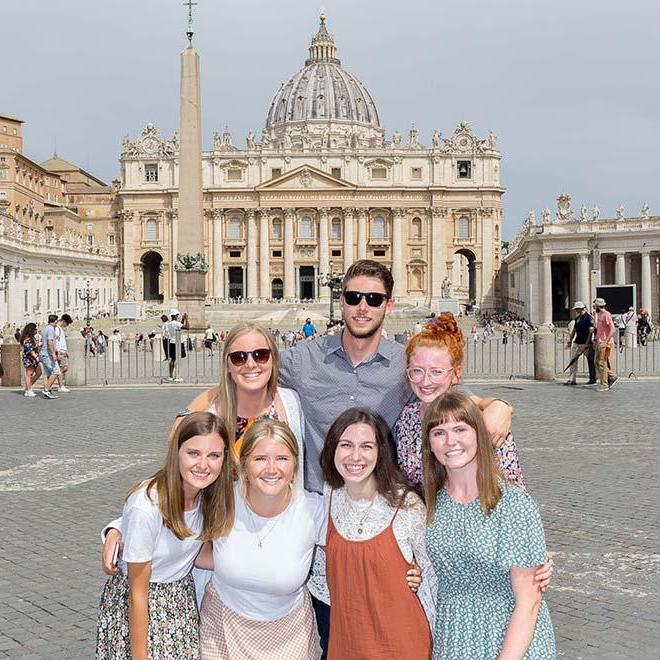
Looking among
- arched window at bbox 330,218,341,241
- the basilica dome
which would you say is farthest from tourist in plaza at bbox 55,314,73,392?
the basilica dome

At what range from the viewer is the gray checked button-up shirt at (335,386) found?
3793 millimetres

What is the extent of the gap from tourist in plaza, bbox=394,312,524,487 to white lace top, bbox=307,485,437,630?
174mm

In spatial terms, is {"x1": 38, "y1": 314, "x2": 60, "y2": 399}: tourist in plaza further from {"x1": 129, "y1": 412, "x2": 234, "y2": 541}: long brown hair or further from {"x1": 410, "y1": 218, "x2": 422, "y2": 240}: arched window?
{"x1": 410, "y1": 218, "x2": 422, "y2": 240}: arched window

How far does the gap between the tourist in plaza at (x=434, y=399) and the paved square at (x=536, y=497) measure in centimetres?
168

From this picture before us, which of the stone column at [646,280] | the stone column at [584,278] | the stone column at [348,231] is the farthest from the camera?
the stone column at [348,231]

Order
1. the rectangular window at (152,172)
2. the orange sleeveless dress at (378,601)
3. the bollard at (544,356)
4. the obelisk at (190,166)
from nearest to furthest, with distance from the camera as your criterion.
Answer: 1. the orange sleeveless dress at (378,601)
2. the bollard at (544,356)
3. the obelisk at (190,166)
4. the rectangular window at (152,172)

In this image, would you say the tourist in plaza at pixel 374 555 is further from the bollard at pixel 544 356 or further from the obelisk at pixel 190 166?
the obelisk at pixel 190 166

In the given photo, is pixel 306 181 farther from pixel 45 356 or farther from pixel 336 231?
pixel 45 356

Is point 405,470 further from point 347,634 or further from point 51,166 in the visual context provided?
point 51,166

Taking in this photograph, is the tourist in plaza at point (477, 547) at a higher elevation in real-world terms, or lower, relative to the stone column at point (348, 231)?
lower

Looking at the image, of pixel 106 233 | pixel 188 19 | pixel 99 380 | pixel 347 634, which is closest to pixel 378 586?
pixel 347 634

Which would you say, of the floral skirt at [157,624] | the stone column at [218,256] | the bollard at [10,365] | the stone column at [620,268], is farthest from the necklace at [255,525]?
the stone column at [218,256]

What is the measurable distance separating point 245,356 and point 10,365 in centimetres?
1676

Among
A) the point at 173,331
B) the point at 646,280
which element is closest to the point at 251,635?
the point at 173,331
